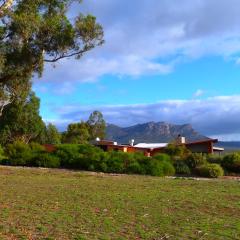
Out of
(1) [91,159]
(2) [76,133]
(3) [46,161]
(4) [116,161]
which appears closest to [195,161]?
(4) [116,161]

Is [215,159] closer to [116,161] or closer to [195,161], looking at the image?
[195,161]

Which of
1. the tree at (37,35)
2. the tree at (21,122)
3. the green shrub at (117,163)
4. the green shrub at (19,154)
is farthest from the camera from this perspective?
the tree at (21,122)

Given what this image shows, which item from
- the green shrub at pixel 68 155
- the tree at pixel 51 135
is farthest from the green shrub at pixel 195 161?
the tree at pixel 51 135

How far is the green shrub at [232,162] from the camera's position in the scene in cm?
3528

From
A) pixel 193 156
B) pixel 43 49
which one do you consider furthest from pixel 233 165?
pixel 43 49

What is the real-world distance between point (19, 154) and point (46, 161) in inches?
112

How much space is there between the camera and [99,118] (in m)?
90.6

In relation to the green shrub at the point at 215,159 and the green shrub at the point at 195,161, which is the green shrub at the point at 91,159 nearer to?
the green shrub at the point at 195,161

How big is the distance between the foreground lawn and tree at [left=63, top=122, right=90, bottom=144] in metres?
58.1

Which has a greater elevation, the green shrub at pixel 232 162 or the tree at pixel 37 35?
the tree at pixel 37 35

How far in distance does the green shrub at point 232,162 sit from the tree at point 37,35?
598 inches

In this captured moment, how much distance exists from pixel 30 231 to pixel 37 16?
1279cm

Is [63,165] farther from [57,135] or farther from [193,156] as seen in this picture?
[57,135]

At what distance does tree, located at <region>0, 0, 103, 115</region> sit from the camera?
21.8m
